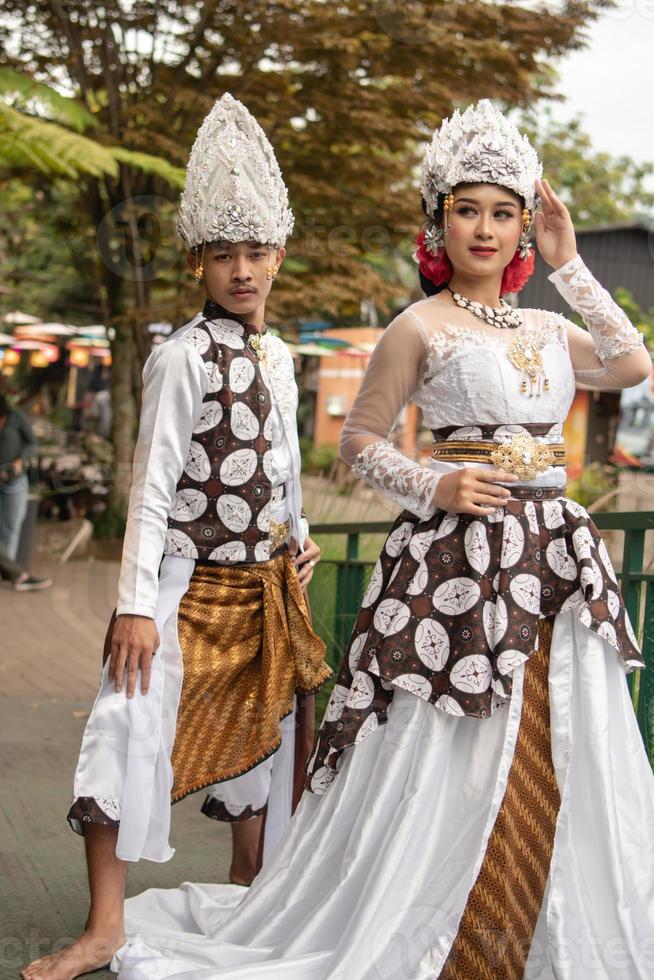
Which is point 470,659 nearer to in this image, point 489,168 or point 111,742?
point 111,742

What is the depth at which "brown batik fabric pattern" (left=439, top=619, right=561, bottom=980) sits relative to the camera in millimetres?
2492

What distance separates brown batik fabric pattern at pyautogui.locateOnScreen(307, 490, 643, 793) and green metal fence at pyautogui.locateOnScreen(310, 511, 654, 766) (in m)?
0.72

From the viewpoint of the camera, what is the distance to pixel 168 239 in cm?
1208

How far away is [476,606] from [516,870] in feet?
1.95

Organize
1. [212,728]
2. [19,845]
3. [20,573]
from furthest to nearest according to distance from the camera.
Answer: [20,573], [19,845], [212,728]

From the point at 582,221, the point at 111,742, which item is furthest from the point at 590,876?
the point at 582,221

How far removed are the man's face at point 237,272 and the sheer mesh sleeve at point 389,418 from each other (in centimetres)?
45

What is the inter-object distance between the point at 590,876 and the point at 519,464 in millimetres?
927

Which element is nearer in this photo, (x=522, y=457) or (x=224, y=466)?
(x=522, y=457)

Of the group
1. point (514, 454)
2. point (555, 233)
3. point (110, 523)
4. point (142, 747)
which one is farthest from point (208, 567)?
point (110, 523)

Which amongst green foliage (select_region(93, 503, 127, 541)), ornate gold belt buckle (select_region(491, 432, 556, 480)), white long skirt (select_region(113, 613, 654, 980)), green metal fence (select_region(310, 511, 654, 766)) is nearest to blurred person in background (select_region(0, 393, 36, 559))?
green foliage (select_region(93, 503, 127, 541))

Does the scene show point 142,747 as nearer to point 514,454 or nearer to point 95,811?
point 95,811

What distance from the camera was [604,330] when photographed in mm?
2777

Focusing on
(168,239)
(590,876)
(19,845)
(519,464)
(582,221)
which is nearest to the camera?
(590,876)
